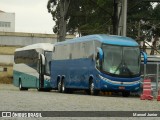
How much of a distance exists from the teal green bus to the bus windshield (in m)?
10.6

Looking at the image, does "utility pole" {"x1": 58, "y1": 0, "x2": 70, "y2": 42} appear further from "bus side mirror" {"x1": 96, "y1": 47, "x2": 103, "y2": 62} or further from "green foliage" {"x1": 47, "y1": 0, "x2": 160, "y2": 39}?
"green foliage" {"x1": 47, "y1": 0, "x2": 160, "y2": 39}

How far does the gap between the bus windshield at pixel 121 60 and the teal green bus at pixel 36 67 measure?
10.6 m

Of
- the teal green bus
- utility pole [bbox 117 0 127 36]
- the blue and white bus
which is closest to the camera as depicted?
the blue and white bus

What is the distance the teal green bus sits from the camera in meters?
42.1

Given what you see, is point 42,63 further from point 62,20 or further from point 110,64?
point 110,64

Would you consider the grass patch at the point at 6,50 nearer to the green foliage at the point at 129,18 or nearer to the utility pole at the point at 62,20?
the green foliage at the point at 129,18

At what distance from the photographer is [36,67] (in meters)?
42.7

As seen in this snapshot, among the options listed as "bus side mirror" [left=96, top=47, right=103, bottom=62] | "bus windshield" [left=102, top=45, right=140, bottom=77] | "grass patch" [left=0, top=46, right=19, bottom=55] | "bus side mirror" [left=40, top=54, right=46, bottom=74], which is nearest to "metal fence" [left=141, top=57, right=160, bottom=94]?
"bus windshield" [left=102, top=45, right=140, bottom=77]

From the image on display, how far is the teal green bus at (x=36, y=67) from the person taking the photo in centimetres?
4209

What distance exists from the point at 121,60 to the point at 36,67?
1195 centimetres

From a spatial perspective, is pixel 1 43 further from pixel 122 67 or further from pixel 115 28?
pixel 122 67

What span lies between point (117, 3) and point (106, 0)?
80.8 feet

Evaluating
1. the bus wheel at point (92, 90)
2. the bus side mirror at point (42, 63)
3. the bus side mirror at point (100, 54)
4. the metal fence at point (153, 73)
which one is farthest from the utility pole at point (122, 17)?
the bus side mirror at point (100, 54)

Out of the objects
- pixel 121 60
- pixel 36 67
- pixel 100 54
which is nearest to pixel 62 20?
pixel 36 67
